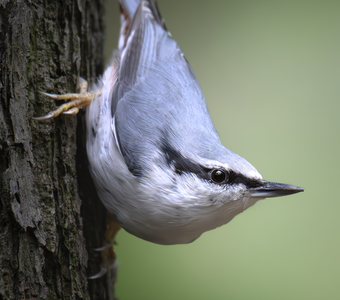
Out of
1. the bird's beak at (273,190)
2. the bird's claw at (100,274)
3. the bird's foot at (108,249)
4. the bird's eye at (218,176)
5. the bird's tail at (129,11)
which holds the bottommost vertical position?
the bird's claw at (100,274)

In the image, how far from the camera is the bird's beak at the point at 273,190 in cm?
115

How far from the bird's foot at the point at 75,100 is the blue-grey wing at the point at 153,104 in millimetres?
132

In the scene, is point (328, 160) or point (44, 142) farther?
point (328, 160)

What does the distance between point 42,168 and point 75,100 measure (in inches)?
13.7

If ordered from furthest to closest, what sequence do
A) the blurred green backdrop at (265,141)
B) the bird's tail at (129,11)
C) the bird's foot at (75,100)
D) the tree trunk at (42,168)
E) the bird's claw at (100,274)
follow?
the blurred green backdrop at (265,141)
the bird's tail at (129,11)
the bird's claw at (100,274)
the bird's foot at (75,100)
the tree trunk at (42,168)

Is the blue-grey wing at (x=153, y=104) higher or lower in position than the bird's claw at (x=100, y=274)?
higher

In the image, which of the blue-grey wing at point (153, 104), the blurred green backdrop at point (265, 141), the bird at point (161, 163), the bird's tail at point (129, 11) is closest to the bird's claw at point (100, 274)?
the bird at point (161, 163)

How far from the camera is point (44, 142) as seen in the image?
1.20 meters

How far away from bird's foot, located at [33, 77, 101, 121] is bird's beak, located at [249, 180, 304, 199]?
82cm

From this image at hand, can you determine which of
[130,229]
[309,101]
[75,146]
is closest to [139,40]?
[75,146]

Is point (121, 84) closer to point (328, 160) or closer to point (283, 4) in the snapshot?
point (328, 160)

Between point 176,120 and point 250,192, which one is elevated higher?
point 176,120

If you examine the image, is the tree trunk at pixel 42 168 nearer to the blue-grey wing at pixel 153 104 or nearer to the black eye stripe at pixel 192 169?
the blue-grey wing at pixel 153 104

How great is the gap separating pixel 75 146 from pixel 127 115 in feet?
0.87
